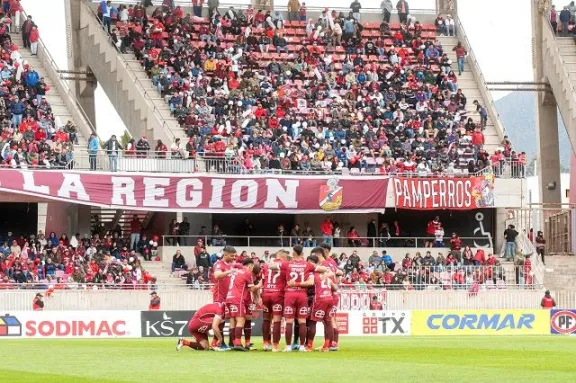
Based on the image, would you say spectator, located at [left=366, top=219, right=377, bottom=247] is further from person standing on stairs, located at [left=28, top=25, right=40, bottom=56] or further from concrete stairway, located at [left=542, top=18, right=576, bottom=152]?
person standing on stairs, located at [left=28, top=25, right=40, bottom=56]

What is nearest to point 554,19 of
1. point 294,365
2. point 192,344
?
point 192,344

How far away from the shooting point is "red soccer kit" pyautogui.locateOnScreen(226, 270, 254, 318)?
2383cm

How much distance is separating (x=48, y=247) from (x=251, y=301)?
66.7 ft

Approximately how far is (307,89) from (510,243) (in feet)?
33.9

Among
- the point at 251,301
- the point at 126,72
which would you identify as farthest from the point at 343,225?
the point at 251,301

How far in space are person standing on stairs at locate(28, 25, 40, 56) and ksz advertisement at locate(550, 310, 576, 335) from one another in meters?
23.9

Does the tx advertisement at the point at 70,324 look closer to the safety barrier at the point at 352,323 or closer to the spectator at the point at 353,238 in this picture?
the safety barrier at the point at 352,323

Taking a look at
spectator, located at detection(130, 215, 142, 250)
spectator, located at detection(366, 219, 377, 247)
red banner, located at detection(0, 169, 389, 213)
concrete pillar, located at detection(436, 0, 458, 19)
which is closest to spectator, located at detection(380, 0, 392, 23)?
concrete pillar, located at detection(436, 0, 458, 19)

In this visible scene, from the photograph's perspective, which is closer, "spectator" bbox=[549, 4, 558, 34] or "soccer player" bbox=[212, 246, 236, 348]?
"soccer player" bbox=[212, 246, 236, 348]

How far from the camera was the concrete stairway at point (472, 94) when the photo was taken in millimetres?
53312

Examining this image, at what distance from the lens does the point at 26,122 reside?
45906 mm

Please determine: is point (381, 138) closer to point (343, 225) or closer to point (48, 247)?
point (343, 225)

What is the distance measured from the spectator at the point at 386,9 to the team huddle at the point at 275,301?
35.9 metres

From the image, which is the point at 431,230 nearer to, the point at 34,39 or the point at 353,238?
the point at 353,238
